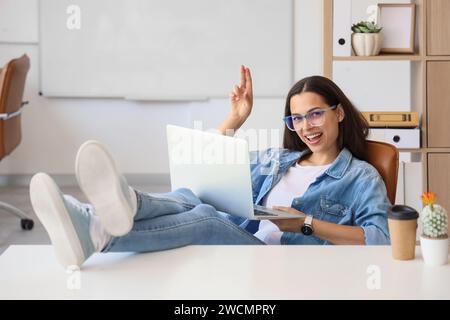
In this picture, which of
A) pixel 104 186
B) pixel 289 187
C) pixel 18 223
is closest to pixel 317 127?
pixel 289 187

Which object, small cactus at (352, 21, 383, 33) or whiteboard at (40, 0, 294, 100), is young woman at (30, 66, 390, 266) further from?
whiteboard at (40, 0, 294, 100)

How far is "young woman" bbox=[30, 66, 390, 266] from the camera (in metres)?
1.64

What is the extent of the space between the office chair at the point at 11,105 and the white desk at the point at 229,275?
8.20 ft

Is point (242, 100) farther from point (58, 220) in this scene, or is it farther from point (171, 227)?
point (58, 220)

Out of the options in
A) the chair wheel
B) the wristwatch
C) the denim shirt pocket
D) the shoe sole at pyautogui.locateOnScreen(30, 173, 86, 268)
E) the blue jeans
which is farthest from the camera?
the chair wheel

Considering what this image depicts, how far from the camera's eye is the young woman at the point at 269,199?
164cm

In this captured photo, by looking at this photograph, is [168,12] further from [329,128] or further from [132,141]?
[329,128]

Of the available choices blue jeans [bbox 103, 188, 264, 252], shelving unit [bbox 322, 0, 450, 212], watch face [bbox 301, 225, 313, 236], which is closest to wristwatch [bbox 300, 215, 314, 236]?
watch face [bbox 301, 225, 313, 236]

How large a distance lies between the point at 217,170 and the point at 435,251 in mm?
660

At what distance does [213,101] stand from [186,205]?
3.61 m

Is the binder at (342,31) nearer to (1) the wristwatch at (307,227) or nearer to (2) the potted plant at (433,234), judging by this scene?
(1) the wristwatch at (307,227)

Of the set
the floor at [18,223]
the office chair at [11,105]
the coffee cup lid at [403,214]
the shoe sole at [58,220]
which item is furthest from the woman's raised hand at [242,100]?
the office chair at [11,105]

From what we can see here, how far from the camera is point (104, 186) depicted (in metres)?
1.66

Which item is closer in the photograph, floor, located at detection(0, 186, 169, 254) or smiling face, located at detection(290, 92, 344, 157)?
smiling face, located at detection(290, 92, 344, 157)
